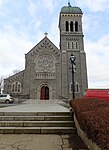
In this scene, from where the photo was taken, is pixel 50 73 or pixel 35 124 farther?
pixel 50 73

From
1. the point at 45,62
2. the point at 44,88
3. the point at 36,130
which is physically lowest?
the point at 36,130

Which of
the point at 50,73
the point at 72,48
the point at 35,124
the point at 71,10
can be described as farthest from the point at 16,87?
the point at 35,124

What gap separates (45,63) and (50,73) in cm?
247

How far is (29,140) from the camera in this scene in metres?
5.13

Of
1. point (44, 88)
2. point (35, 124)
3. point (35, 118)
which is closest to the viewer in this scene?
point (35, 124)

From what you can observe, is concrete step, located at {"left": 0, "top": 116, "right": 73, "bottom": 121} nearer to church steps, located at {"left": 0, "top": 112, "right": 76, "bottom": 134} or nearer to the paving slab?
church steps, located at {"left": 0, "top": 112, "right": 76, "bottom": 134}

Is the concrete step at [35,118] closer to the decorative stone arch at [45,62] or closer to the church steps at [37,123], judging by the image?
the church steps at [37,123]

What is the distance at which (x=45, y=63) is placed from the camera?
33.4 meters

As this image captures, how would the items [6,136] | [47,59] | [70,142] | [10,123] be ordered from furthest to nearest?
[47,59] → [10,123] → [6,136] → [70,142]

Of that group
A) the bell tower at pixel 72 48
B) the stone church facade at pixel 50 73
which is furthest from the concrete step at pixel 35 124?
the stone church facade at pixel 50 73

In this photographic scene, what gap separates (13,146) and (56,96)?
26.5m

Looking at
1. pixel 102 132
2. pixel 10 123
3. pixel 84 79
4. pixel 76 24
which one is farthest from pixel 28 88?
pixel 102 132

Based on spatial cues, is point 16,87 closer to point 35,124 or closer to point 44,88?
point 44,88

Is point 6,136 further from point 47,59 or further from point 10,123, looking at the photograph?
point 47,59
